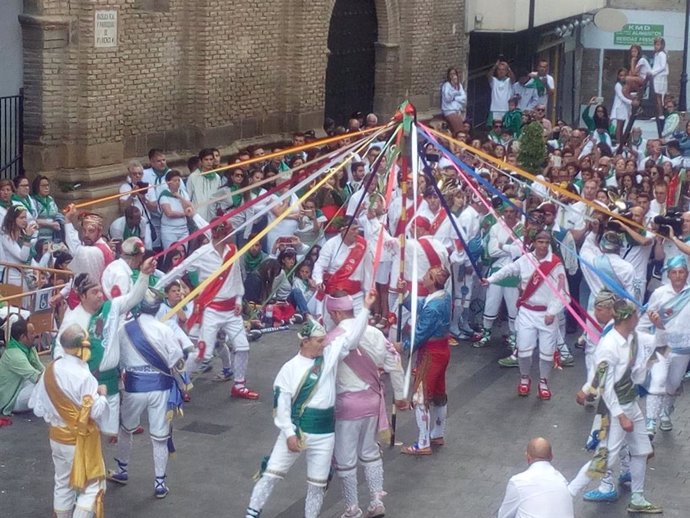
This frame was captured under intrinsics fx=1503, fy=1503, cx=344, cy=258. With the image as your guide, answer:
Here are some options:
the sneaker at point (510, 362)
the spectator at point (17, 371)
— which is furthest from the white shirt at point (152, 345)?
the sneaker at point (510, 362)

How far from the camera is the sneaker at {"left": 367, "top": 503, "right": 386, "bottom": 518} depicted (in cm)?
1120

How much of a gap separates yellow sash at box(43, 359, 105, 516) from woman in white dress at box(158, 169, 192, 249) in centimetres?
694

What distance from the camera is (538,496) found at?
9055mm

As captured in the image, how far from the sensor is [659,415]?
1363 cm

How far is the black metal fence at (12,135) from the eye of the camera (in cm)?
1867

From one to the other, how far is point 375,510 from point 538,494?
7.81 ft

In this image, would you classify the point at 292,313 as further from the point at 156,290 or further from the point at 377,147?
the point at 156,290

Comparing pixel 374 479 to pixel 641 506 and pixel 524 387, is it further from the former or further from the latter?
pixel 524 387

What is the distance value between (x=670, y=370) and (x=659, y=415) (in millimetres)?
529

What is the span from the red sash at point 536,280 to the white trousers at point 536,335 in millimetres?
138

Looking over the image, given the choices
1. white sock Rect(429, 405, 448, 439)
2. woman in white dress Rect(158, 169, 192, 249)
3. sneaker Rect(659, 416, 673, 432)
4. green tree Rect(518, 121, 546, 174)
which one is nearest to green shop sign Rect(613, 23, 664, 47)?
green tree Rect(518, 121, 546, 174)

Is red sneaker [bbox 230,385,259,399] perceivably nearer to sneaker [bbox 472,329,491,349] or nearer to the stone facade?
sneaker [bbox 472,329,491,349]

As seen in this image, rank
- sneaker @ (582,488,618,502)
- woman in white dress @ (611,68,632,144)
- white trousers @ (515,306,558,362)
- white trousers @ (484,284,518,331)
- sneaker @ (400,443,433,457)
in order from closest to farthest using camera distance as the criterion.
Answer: sneaker @ (582,488,618,502)
sneaker @ (400,443,433,457)
white trousers @ (515,306,558,362)
white trousers @ (484,284,518,331)
woman in white dress @ (611,68,632,144)

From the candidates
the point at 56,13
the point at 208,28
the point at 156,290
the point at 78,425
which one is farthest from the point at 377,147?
the point at 78,425
